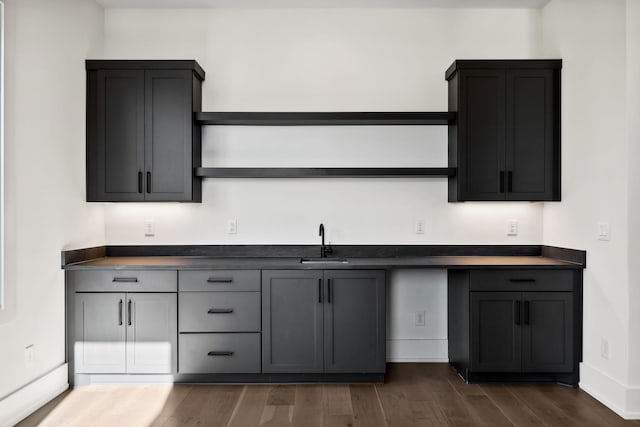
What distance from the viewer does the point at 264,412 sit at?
2.99 metres

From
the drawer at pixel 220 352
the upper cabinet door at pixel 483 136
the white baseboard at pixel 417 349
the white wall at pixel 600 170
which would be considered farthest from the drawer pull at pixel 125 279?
the white wall at pixel 600 170

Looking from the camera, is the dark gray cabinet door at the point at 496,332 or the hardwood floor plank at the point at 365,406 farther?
the dark gray cabinet door at the point at 496,332

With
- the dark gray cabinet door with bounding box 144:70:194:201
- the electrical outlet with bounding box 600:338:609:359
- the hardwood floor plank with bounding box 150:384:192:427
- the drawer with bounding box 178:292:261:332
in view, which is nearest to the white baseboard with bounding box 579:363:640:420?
the electrical outlet with bounding box 600:338:609:359

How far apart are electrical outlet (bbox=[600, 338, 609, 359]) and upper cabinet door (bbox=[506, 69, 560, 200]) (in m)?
1.08

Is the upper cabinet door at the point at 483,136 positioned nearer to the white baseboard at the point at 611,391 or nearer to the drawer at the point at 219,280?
the white baseboard at the point at 611,391

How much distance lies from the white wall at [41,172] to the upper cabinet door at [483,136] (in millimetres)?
2821

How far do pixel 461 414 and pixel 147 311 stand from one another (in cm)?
215

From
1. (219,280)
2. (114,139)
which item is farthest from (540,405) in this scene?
(114,139)

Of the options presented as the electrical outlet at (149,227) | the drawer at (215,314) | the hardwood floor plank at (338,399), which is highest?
the electrical outlet at (149,227)

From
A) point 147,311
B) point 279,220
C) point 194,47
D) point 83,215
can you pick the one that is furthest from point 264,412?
point 194,47

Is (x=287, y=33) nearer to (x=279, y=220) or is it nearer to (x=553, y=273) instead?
(x=279, y=220)

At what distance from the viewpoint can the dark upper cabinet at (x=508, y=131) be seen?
3693 mm

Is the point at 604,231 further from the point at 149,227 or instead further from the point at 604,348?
the point at 149,227

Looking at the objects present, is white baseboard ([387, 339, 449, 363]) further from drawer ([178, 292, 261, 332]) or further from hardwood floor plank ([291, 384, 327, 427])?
drawer ([178, 292, 261, 332])
